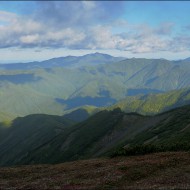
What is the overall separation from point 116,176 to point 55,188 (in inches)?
354

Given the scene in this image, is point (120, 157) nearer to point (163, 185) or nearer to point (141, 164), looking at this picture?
point (141, 164)

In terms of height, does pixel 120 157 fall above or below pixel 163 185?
below

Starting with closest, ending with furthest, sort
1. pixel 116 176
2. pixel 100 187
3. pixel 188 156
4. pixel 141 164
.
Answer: pixel 100 187, pixel 116 176, pixel 141 164, pixel 188 156

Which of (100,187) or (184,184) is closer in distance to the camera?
(184,184)

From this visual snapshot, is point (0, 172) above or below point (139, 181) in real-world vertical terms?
below

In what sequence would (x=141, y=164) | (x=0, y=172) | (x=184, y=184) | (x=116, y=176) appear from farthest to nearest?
(x=0, y=172)
(x=141, y=164)
(x=116, y=176)
(x=184, y=184)

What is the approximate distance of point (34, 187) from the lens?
43.9 meters

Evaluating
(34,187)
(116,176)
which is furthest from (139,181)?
(34,187)

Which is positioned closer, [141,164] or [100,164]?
[141,164]

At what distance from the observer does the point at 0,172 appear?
64125 millimetres

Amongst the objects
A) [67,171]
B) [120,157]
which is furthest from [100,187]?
[120,157]

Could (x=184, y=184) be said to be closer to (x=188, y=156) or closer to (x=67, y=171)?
(x=188, y=156)

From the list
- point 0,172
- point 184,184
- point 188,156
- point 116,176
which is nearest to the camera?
point 184,184

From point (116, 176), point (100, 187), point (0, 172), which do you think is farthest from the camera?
point (0, 172)
